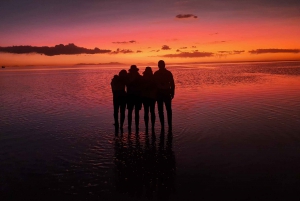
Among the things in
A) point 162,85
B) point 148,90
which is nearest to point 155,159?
point 148,90

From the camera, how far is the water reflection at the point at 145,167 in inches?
216

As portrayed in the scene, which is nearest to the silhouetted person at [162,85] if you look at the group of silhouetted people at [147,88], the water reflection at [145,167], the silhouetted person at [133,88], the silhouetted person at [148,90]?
the group of silhouetted people at [147,88]

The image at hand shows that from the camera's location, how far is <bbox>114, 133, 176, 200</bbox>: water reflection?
5.49 m

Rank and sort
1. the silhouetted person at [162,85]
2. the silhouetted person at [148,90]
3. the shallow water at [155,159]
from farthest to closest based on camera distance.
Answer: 1. the silhouetted person at [162,85]
2. the silhouetted person at [148,90]
3. the shallow water at [155,159]

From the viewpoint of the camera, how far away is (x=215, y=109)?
563 inches

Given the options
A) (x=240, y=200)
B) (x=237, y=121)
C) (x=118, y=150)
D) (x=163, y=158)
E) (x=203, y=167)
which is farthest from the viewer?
(x=237, y=121)

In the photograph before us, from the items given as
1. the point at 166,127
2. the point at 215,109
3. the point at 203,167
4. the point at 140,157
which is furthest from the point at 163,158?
the point at 215,109

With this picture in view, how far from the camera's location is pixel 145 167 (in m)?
6.66

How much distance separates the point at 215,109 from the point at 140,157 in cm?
799

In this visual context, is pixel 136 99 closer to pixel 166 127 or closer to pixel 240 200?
pixel 166 127

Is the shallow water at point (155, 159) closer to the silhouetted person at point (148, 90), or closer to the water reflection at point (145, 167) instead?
the water reflection at point (145, 167)

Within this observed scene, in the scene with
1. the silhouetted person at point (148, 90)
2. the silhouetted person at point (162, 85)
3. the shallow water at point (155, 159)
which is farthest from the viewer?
the silhouetted person at point (162, 85)

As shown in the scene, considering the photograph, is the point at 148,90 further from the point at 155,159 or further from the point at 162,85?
the point at 155,159

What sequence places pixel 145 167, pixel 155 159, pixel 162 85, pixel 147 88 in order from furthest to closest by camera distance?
pixel 162 85 < pixel 147 88 < pixel 155 159 < pixel 145 167
